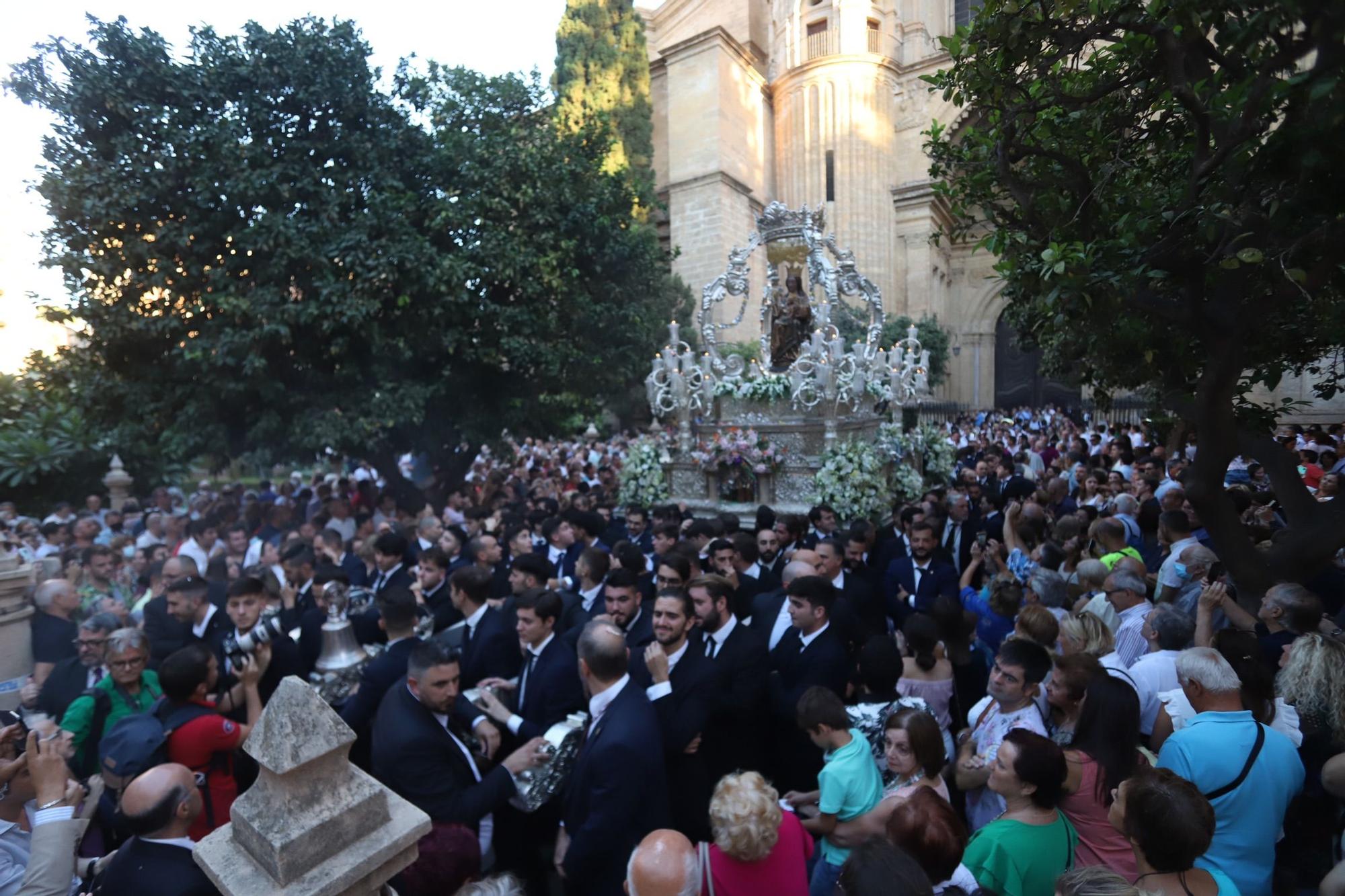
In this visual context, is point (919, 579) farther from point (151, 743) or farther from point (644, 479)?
point (644, 479)

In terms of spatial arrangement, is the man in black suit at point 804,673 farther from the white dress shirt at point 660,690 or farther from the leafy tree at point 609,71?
the leafy tree at point 609,71

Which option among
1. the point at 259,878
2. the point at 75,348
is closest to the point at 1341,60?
the point at 259,878

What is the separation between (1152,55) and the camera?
3988 millimetres

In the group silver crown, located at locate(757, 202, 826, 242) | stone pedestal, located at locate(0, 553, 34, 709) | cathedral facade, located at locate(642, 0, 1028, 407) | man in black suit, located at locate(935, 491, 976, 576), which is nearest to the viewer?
stone pedestal, located at locate(0, 553, 34, 709)

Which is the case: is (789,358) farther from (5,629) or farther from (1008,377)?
(1008,377)

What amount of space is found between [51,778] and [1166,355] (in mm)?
6318

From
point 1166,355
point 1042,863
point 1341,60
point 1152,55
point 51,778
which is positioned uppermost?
point 1152,55

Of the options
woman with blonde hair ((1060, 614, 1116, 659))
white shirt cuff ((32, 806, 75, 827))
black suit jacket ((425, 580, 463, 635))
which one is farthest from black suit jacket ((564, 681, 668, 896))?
black suit jacket ((425, 580, 463, 635))

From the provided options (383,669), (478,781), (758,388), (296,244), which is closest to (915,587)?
(478,781)

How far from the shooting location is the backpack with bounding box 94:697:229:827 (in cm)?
302

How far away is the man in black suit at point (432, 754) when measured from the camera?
9.78 feet

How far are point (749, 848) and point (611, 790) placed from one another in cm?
76

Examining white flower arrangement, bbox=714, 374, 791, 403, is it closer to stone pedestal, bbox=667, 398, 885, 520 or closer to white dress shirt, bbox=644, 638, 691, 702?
stone pedestal, bbox=667, 398, 885, 520

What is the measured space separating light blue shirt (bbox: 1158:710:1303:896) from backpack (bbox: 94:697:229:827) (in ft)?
13.6
